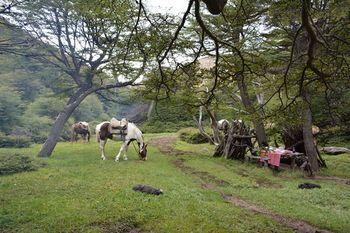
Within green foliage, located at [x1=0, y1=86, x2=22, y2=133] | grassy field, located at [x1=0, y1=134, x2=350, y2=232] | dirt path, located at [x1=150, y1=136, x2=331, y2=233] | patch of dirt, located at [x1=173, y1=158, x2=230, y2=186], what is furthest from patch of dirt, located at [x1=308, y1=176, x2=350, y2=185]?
green foliage, located at [x1=0, y1=86, x2=22, y2=133]

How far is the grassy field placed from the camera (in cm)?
709

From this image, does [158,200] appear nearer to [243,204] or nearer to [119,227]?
[119,227]

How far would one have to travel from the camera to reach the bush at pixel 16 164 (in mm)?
13065

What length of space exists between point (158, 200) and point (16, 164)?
7328 mm

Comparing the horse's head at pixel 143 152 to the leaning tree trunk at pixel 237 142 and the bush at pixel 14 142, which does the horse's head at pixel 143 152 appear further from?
the bush at pixel 14 142

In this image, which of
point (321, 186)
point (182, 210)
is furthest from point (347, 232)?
point (321, 186)

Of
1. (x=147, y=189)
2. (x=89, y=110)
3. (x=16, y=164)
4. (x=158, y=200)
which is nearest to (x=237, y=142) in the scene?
(x=147, y=189)

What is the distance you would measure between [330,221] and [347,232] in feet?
2.35

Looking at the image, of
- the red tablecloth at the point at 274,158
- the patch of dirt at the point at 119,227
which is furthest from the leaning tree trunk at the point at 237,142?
the patch of dirt at the point at 119,227

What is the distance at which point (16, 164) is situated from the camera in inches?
535

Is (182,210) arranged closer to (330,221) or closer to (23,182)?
(330,221)

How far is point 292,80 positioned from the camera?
27.6 ft

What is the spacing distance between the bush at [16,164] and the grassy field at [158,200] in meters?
0.47

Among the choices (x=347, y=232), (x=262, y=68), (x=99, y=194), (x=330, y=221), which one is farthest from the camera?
(x=99, y=194)
